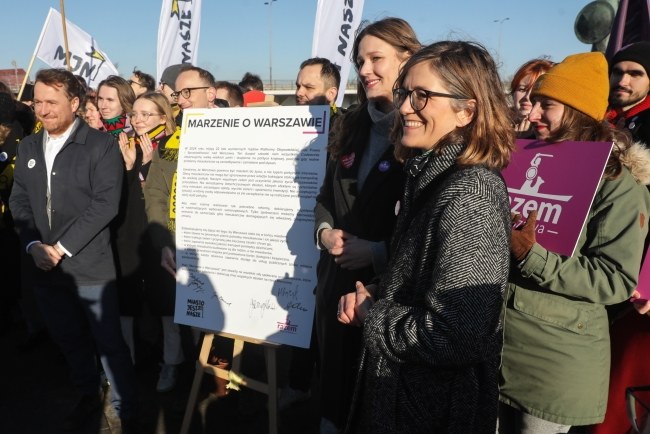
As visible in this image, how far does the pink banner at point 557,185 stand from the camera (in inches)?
65.6

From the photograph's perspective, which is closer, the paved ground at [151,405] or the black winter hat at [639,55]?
the black winter hat at [639,55]

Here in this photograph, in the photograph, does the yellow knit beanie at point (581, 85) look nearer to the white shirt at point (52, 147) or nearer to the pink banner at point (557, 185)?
the pink banner at point (557, 185)

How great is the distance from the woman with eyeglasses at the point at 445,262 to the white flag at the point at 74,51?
761 centimetres

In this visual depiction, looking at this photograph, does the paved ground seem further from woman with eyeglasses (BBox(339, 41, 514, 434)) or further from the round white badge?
woman with eyeglasses (BBox(339, 41, 514, 434))

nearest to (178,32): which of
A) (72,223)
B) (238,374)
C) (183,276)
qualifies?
(72,223)

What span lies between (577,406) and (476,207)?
1.04 m

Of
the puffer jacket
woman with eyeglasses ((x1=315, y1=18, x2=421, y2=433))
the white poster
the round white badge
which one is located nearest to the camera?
the puffer jacket

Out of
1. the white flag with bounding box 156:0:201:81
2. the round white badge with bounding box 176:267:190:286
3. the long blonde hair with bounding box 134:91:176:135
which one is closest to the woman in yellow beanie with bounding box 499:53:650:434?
the round white badge with bounding box 176:267:190:286

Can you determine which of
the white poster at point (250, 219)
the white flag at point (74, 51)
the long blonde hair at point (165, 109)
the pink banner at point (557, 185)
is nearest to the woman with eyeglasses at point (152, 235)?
the long blonde hair at point (165, 109)

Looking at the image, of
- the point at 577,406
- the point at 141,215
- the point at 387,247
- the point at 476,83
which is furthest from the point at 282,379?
the point at 476,83

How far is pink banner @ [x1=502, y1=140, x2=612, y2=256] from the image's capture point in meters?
1.67

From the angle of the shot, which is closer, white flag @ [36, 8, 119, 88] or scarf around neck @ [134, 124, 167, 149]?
scarf around neck @ [134, 124, 167, 149]

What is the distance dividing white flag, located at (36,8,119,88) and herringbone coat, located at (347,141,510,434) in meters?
7.75

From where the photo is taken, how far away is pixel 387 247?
77.0 inches
